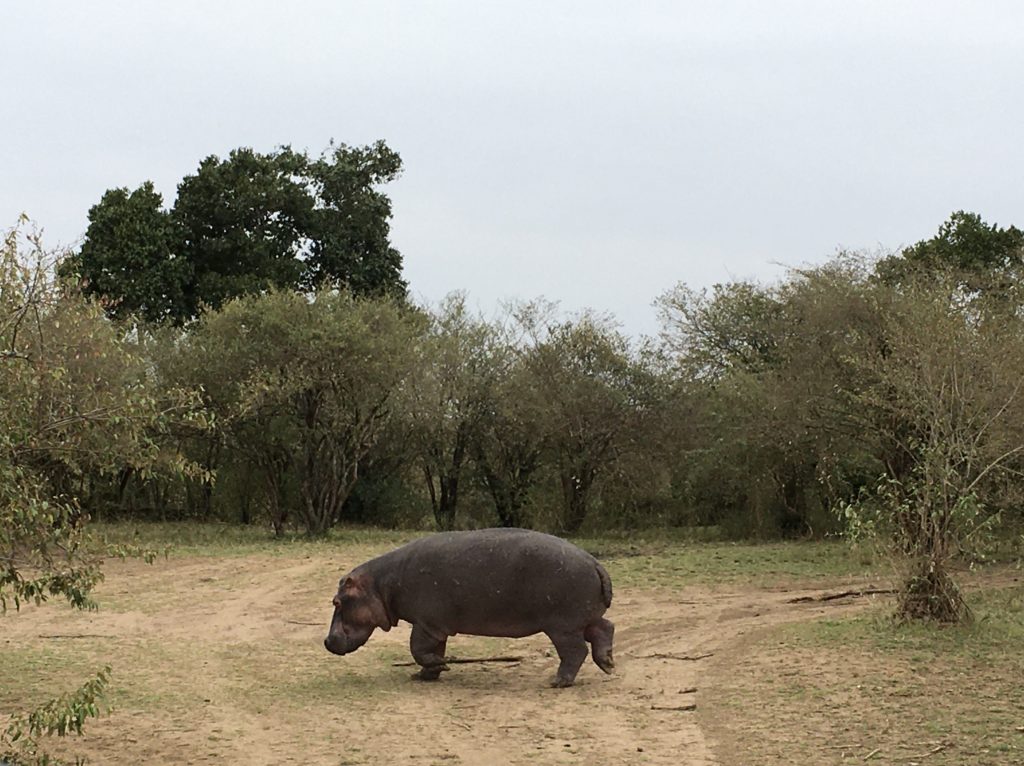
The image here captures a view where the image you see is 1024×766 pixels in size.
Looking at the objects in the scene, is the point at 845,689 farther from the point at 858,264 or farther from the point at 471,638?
the point at 858,264

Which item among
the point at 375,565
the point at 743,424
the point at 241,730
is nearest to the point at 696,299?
the point at 743,424

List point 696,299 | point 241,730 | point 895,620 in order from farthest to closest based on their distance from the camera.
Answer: point 696,299 < point 895,620 < point 241,730

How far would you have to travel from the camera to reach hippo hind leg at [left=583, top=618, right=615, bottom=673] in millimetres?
12031

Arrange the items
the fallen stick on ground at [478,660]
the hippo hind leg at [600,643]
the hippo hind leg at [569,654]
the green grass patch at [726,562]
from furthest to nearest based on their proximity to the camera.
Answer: the green grass patch at [726,562], the fallen stick on ground at [478,660], the hippo hind leg at [600,643], the hippo hind leg at [569,654]

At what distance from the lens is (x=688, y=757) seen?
9.12m

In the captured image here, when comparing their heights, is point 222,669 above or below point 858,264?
below

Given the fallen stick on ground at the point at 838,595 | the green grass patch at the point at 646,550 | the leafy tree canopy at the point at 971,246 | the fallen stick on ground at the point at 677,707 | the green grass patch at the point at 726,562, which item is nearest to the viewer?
the fallen stick on ground at the point at 677,707

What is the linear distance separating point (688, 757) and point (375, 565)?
14.4ft

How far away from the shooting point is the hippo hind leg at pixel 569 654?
11656 millimetres

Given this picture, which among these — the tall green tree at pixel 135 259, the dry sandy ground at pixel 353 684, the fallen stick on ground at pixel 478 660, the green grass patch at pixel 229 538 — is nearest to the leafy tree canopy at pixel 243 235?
the tall green tree at pixel 135 259

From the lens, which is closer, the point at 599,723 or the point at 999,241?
the point at 599,723

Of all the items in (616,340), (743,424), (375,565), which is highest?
(616,340)

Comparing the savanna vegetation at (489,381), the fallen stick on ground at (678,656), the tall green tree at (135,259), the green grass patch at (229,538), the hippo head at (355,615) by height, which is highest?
the tall green tree at (135,259)

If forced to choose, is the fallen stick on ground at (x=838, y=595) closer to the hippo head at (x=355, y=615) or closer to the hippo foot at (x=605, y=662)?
the hippo foot at (x=605, y=662)
